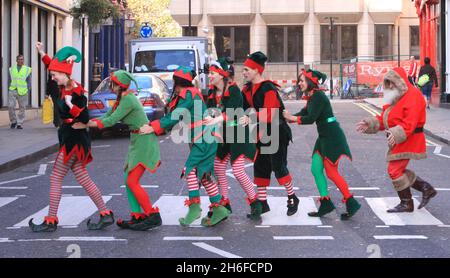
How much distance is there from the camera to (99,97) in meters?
20.0

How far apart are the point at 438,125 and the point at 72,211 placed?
14512 millimetres

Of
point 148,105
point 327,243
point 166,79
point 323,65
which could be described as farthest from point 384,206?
point 323,65

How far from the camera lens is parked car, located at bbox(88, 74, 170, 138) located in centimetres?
1981

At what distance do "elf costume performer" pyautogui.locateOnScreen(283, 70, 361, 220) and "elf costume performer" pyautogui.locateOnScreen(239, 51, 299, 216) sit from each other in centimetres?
19

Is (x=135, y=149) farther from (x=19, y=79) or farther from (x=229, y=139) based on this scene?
(x=19, y=79)

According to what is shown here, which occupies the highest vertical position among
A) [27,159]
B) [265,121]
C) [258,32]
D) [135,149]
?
[258,32]

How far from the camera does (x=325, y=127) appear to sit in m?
9.23

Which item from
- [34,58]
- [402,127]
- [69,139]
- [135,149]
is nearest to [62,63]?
[69,139]

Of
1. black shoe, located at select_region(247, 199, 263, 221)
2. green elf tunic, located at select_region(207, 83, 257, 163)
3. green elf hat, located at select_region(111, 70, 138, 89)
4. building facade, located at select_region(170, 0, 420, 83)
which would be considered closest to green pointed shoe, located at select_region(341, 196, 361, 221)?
black shoe, located at select_region(247, 199, 263, 221)

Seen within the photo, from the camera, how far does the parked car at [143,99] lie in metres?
19.8

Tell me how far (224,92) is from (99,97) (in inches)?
443

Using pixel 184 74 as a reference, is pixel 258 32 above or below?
above

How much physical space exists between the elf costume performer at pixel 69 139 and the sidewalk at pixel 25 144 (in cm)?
572

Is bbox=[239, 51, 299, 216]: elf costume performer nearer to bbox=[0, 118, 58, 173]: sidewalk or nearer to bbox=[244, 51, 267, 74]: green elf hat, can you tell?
bbox=[244, 51, 267, 74]: green elf hat
